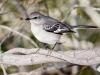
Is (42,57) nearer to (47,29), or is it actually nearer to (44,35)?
(44,35)

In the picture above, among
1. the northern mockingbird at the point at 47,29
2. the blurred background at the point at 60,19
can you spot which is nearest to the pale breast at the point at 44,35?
the northern mockingbird at the point at 47,29

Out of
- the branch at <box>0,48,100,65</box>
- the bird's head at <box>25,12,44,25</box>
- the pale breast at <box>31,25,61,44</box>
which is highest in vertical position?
the bird's head at <box>25,12,44,25</box>

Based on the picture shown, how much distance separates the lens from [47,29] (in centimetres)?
413

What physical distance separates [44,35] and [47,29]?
0.47ft

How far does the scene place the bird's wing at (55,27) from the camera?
4164mm

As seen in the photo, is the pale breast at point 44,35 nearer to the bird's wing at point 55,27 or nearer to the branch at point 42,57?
the bird's wing at point 55,27

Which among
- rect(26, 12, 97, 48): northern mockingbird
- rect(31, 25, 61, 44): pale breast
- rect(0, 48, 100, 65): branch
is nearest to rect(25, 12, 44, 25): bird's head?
rect(26, 12, 97, 48): northern mockingbird

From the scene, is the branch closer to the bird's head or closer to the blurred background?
the bird's head

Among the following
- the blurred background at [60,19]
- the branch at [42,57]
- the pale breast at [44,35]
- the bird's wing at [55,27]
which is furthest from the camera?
the blurred background at [60,19]

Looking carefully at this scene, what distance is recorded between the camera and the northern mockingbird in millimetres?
4020

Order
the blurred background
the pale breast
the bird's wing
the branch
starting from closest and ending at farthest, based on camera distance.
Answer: the branch, the pale breast, the bird's wing, the blurred background

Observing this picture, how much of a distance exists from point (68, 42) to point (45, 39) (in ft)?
7.16

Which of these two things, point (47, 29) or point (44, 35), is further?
point (47, 29)

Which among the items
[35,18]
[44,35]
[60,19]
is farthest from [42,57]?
Result: [60,19]
